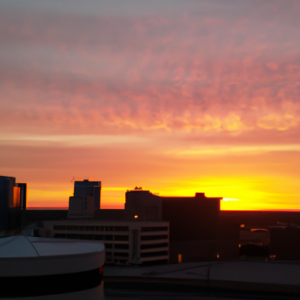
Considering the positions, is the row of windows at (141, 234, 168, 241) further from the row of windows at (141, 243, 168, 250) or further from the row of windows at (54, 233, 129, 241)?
the row of windows at (54, 233, 129, 241)

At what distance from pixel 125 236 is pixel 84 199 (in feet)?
135

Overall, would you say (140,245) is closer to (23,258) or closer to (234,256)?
(234,256)

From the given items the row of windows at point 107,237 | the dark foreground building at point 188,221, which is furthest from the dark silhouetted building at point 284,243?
the row of windows at point 107,237

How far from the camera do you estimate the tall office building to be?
144 m

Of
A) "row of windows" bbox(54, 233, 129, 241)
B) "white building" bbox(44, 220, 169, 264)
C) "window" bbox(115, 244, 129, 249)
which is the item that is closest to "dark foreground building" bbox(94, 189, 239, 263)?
"white building" bbox(44, 220, 169, 264)

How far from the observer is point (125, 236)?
112 metres

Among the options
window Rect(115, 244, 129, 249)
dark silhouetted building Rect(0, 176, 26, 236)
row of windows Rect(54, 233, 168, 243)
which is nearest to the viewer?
dark silhouetted building Rect(0, 176, 26, 236)

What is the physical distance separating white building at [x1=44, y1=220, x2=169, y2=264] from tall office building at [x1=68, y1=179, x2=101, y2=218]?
23.1 metres

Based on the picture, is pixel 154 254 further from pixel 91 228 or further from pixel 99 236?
pixel 91 228

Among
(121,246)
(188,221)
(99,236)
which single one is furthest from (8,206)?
(188,221)

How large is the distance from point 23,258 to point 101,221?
9457 cm

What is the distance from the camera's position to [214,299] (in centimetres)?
6169

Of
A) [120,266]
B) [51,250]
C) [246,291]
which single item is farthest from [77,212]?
[51,250]

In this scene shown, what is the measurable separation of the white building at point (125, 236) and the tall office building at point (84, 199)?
2307 cm
